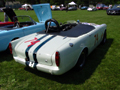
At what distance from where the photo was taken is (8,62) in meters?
3.84

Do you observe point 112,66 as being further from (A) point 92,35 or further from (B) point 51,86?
(B) point 51,86

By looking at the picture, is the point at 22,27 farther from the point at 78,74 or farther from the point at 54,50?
the point at 78,74

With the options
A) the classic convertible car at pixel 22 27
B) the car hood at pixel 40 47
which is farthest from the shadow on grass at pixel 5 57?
the car hood at pixel 40 47

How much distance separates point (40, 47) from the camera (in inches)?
108

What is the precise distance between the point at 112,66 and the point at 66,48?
169 cm

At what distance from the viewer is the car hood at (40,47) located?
255cm

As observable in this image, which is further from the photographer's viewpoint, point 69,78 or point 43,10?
point 43,10

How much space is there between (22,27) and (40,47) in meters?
2.55

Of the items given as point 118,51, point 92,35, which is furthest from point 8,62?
point 118,51

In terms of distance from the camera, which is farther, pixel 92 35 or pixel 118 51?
pixel 118 51

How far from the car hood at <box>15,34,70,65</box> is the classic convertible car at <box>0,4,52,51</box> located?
1.17m

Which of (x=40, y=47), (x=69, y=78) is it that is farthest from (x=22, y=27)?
(x=69, y=78)

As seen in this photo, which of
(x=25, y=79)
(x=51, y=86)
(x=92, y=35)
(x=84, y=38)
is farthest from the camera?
(x=92, y=35)

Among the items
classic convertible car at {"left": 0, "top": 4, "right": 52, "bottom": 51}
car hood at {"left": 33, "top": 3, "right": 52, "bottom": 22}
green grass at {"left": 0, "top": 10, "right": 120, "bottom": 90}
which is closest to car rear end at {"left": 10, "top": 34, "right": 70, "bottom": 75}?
green grass at {"left": 0, "top": 10, "right": 120, "bottom": 90}
